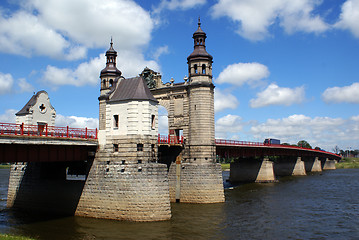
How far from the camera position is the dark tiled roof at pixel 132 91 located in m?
33.2

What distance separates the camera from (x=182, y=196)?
143 ft

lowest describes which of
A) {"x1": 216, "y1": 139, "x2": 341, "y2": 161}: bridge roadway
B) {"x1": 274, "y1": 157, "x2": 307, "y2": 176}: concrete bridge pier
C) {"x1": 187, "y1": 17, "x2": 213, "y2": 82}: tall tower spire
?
{"x1": 274, "y1": 157, "x2": 307, "y2": 176}: concrete bridge pier

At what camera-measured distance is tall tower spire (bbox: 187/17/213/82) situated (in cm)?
4572

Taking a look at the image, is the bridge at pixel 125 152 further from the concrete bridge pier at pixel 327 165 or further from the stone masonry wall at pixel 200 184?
the concrete bridge pier at pixel 327 165

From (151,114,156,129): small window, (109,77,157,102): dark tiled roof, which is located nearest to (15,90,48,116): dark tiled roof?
(109,77,157,102): dark tiled roof

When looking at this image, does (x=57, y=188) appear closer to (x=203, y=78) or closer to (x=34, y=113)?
(x=34, y=113)

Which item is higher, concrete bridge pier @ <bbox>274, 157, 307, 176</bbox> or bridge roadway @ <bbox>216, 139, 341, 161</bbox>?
bridge roadway @ <bbox>216, 139, 341, 161</bbox>

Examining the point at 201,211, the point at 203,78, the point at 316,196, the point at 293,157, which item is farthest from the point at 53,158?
the point at 293,157

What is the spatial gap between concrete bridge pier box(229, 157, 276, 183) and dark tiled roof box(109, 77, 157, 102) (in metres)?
47.0

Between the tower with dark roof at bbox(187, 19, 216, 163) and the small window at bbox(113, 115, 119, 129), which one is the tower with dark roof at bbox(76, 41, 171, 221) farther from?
the tower with dark roof at bbox(187, 19, 216, 163)

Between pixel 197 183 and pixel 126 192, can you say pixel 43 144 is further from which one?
pixel 197 183

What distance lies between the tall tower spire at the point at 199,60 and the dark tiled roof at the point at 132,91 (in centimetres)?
1312

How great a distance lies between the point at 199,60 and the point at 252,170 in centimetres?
3823

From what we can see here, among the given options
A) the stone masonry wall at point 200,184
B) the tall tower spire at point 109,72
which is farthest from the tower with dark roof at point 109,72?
the stone masonry wall at point 200,184
